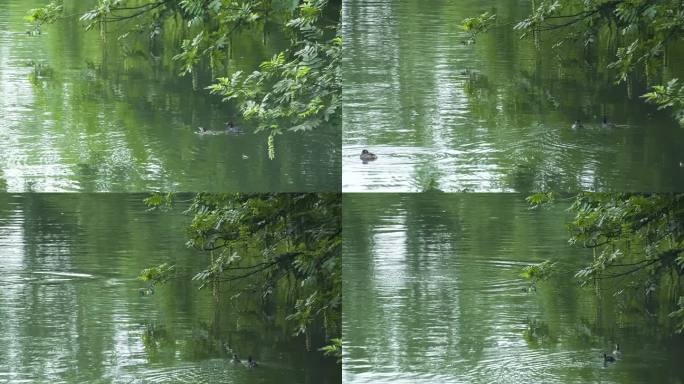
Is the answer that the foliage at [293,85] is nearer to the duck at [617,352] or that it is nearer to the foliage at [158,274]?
the foliage at [158,274]

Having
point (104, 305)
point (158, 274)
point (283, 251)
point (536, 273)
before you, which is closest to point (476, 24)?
point (536, 273)

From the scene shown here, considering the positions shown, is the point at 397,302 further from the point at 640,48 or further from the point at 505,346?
the point at 640,48

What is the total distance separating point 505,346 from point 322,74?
0.99m

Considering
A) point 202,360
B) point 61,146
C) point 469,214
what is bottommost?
point 202,360

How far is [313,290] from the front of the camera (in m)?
3.58

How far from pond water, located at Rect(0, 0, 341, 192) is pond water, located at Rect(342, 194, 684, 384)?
27 cm

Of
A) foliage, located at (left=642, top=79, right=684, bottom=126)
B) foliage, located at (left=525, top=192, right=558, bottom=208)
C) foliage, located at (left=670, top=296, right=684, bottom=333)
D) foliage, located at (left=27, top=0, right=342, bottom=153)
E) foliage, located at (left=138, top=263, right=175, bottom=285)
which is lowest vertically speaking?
foliage, located at (left=670, top=296, right=684, bottom=333)

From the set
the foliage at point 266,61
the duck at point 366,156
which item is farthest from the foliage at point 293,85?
the duck at point 366,156

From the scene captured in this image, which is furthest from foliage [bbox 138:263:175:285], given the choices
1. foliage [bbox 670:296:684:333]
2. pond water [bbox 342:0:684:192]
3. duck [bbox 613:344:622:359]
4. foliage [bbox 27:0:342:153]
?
foliage [bbox 670:296:684:333]

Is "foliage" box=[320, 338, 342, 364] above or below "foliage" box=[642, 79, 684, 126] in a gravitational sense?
below

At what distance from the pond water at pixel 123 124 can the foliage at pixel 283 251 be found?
6 cm

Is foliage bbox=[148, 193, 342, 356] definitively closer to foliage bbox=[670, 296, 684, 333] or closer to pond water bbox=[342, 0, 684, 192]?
pond water bbox=[342, 0, 684, 192]

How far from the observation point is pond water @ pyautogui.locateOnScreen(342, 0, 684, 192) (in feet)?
11.6

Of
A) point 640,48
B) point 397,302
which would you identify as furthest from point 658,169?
point 397,302
